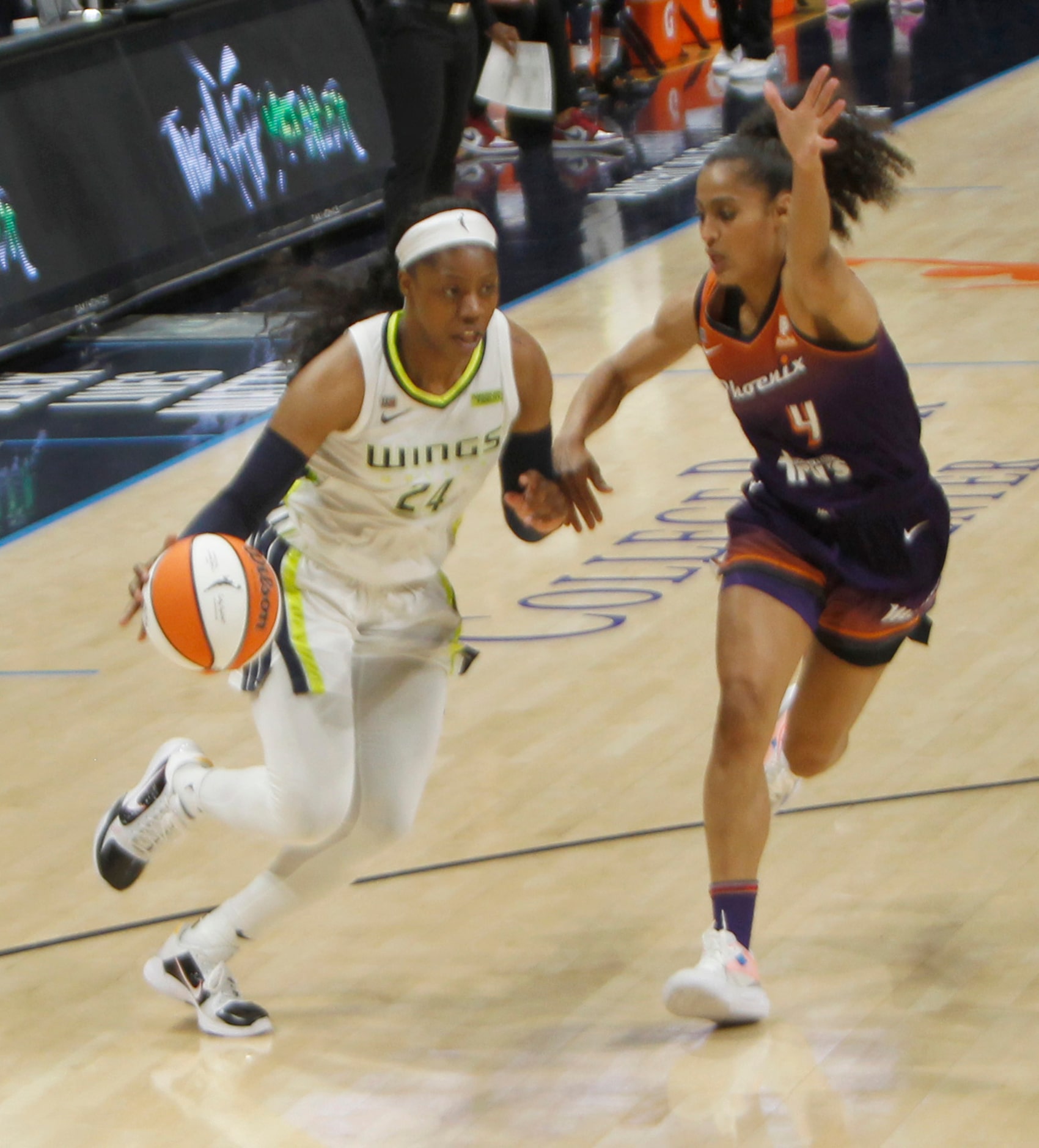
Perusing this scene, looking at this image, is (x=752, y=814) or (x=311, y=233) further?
(x=311, y=233)

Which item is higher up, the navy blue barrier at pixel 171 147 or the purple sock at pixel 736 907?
the navy blue barrier at pixel 171 147

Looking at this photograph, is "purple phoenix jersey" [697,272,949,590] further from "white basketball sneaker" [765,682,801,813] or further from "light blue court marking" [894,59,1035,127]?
"light blue court marking" [894,59,1035,127]

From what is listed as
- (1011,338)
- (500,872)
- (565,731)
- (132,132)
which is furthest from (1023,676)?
(132,132)

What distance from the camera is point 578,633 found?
5.94 m

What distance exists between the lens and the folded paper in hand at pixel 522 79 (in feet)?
30.9

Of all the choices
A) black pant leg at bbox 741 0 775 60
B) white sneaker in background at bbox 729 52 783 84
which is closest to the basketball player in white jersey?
black pant leg at bbox 741 0 775 60

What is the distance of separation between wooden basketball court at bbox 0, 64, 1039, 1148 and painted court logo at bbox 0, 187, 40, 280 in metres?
2.67

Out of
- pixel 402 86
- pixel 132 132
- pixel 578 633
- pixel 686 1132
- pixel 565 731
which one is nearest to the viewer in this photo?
pixel 686 1132

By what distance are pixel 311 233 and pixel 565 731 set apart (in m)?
6.63

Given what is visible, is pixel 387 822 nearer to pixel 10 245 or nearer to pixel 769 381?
pixel 769 381

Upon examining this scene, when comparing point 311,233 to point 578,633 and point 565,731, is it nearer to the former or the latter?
point 578,633

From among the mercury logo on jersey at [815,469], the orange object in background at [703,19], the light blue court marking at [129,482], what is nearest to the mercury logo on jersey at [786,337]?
the mercury logo on jersey at [815,469]

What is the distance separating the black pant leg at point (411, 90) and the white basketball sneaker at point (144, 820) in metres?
5.38

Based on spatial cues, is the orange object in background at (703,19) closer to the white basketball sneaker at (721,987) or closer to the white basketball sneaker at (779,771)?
the white basketball sneaker at (779,771)
